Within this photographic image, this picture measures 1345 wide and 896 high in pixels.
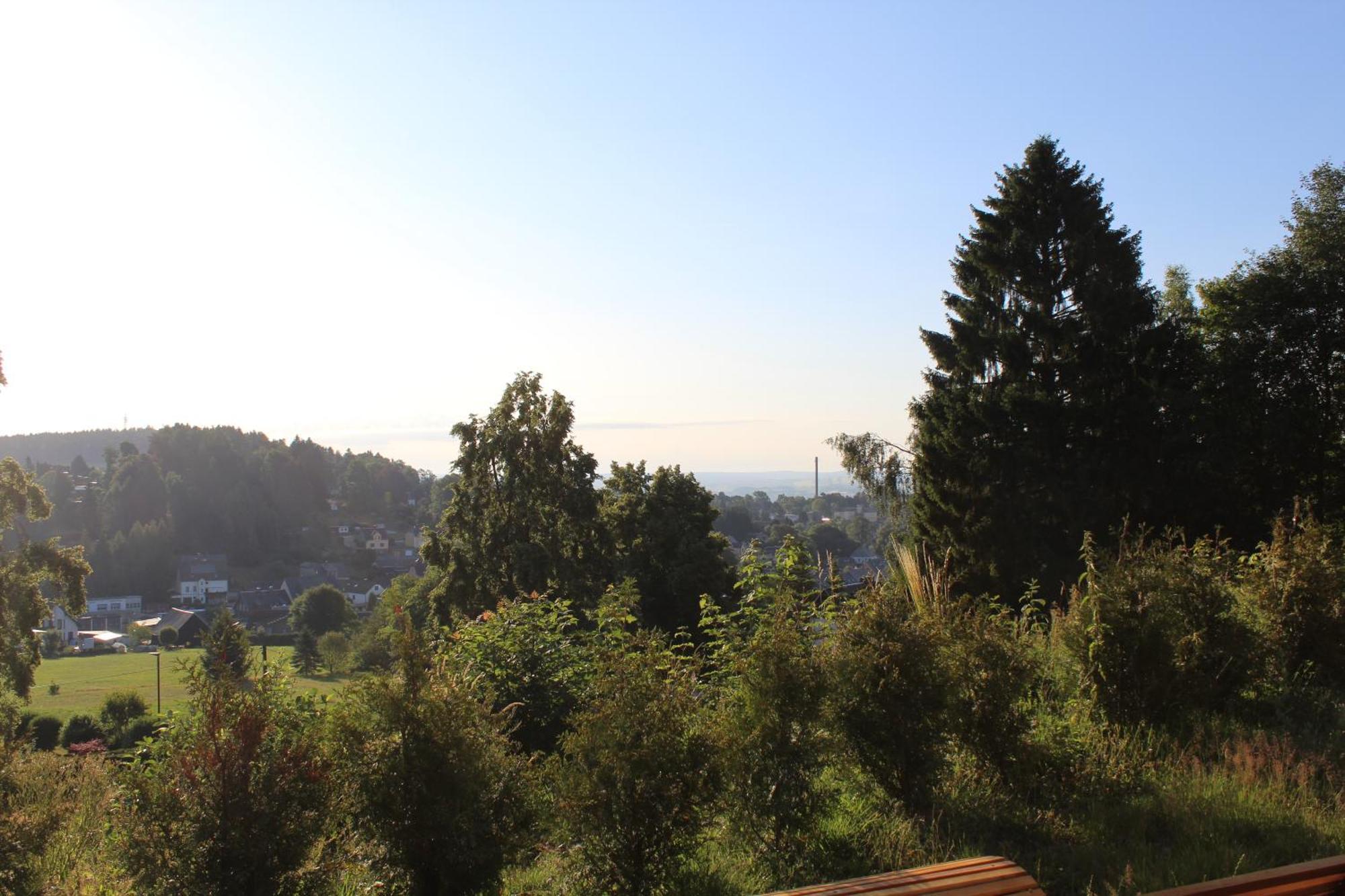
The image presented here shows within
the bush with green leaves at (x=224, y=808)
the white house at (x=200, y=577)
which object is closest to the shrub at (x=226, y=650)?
the bush with green leaves at (x=224, y=808)

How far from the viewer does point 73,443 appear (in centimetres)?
13050

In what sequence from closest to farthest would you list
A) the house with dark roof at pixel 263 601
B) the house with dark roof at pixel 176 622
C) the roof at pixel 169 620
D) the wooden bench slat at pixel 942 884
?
the wooden bench slat at pixel 942 884, the house with dark roof at pixel 176 622, the roof at pixel 169 620, the house with dark roof at pixel 263 601

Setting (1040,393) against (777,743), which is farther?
(1040,393)

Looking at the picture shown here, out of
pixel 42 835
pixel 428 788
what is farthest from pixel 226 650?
pixel 42 835

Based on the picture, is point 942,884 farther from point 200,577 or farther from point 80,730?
point 200,577

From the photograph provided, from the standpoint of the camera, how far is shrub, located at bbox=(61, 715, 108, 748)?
2905 centimetres


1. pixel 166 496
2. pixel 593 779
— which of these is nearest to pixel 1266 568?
pixel 593 779

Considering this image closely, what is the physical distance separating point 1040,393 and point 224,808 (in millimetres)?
18064

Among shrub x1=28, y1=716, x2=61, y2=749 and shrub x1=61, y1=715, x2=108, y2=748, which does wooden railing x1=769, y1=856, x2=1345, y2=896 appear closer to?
shrub x1=61, y1=715, x2=108, y2=748

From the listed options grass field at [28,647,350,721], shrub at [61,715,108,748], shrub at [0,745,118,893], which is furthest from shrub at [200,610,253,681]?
shrub at [61,715,108,748]

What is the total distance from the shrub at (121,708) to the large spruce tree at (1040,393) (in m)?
25.6

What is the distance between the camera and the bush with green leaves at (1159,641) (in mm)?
5762

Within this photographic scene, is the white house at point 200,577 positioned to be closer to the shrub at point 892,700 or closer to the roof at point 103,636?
the roof at point 103,636

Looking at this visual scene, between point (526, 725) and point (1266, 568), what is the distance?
553 centimetres
